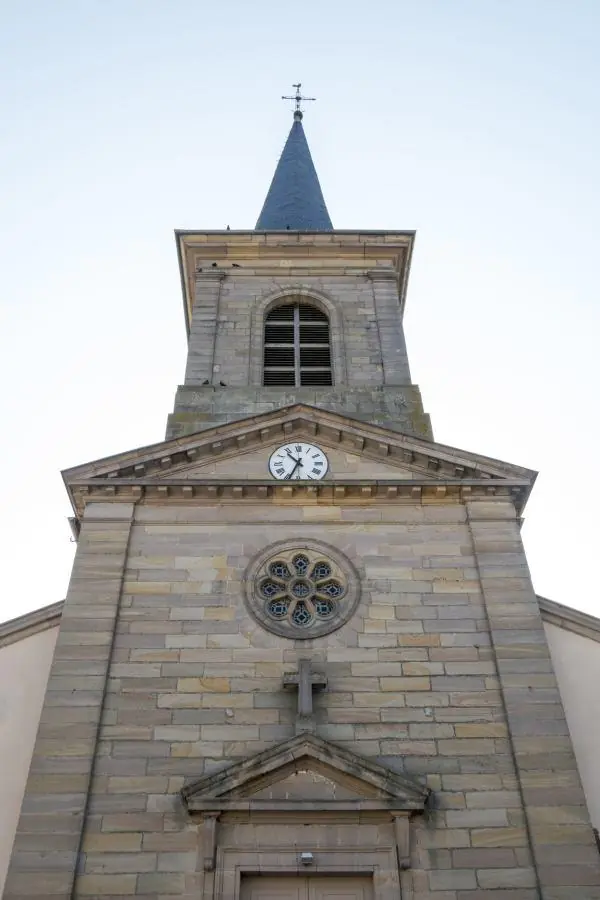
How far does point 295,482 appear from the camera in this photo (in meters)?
12.7

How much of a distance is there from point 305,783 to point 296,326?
32.9 ft

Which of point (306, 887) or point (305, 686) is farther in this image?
point (305, 686)

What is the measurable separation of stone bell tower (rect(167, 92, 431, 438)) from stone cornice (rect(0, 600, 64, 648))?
3936 mm

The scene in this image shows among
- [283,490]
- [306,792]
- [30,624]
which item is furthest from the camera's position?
[283,490]

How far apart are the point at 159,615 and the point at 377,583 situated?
287cm

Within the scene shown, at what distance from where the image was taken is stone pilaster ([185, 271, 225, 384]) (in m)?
16.3

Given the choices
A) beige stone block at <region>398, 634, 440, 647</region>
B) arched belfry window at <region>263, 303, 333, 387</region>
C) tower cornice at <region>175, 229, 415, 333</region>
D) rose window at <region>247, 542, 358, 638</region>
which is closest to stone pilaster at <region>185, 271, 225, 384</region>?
tower cornice at <region>175, 229, 415, 333</region>

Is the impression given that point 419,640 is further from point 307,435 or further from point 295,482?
point 307,435

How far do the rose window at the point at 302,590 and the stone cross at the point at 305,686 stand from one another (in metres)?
0.69

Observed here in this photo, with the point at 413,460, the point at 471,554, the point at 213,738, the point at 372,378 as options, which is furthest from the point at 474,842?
the point at 372,378

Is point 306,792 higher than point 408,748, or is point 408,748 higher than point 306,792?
point 408,748

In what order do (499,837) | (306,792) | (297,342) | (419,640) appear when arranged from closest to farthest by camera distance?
(499,837) → (306,792) → (419,640) → (297,342)

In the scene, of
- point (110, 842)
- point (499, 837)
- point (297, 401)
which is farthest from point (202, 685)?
point (297, 401)

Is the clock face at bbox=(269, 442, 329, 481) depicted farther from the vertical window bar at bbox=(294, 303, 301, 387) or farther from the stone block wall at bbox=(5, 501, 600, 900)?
the vertical window bar at bbox=(294, 303, 301, 387)
